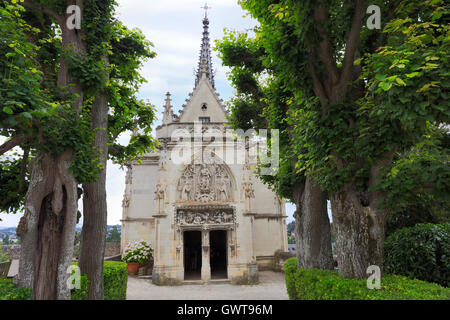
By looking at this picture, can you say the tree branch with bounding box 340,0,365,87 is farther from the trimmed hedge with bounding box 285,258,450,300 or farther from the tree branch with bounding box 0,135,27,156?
the tree branch with bounding box 0,135,27,156

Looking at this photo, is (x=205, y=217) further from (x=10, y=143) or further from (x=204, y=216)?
(x=10, y=143)

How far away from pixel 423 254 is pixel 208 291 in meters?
9.21

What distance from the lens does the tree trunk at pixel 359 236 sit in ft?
17.0

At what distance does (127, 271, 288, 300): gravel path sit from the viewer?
38.1 feet

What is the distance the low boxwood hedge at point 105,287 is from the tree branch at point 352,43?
23.6 ft

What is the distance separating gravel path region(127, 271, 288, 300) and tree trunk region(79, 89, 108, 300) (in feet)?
17.9

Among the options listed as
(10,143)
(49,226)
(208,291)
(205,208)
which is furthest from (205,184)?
(10,143)

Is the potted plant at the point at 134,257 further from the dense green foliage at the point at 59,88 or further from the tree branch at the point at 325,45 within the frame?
the tree branch at the point at 325,45

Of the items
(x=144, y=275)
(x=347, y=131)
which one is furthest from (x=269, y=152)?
(x=144, y=275)

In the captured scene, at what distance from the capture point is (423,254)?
7043 mm

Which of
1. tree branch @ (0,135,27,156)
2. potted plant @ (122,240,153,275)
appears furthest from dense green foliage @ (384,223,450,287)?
potted plant @ (122,240,153,275)

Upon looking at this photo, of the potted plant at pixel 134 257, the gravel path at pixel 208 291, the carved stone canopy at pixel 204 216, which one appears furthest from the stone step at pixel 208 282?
the potted plant at pixel 134 257
